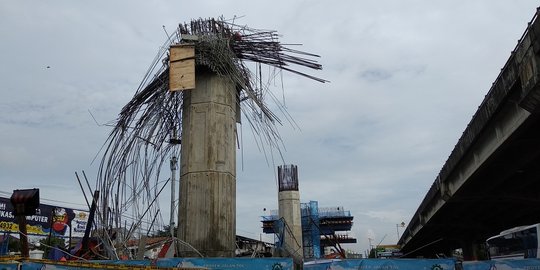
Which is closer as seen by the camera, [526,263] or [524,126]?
[526,263]

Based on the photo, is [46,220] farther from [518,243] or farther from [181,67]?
[181,67]

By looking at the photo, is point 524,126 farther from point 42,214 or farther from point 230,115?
point 42,214

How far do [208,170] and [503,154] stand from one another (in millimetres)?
11114

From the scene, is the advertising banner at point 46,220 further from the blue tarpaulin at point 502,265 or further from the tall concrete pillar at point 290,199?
the blue tarpaulin at point 502,265

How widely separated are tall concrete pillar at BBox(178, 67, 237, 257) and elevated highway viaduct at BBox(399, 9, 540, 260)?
5173mm

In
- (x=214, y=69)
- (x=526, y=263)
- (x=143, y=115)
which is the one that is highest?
(x=214, y=69)

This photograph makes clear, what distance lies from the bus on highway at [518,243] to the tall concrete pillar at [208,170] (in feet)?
48.0

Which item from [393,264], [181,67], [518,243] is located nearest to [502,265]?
[393,264]

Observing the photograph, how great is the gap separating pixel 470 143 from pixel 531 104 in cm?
681

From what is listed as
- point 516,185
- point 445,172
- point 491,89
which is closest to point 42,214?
point 445,172

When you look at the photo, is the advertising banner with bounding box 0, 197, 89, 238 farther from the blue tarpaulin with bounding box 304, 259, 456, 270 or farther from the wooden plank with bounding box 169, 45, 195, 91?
the wooden plank with bounding box 169, 45, 195, 91

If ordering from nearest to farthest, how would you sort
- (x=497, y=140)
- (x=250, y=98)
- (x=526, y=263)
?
(x=250, y=98) → (x=526, y=263) → (x=497, y=140)

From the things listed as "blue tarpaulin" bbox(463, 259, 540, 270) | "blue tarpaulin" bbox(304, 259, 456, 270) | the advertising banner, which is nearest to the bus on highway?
"blue tarpaulin" bbox(463, 259, 540, 270)

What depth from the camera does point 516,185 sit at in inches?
793
